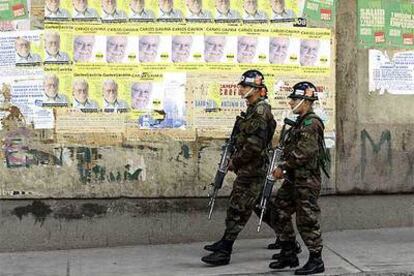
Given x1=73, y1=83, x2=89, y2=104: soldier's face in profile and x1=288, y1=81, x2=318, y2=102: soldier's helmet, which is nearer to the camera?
x1=288, y1=81, x2=318, y2=102: soldier's helmet

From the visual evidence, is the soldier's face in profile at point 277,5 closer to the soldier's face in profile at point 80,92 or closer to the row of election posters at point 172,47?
the row of election posters at point 172,47

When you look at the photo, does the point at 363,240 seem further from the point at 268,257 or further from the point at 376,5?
the point at 376,5

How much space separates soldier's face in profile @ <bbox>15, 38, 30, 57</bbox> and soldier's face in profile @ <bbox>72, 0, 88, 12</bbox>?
0.65 m

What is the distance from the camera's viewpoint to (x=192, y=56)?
750 centimetres

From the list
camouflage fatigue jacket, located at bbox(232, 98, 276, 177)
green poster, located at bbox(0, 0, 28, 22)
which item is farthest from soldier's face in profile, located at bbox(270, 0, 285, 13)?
green poster, located at bbox(0, 0, 28, 22)

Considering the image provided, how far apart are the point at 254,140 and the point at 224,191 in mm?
1460

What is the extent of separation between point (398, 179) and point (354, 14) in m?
2.04

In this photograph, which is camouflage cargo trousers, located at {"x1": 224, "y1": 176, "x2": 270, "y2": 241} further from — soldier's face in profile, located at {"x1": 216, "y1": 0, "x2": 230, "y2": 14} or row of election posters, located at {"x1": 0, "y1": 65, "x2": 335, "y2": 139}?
soldier's face in profile, located at {"x1": 216, "y1": 0, "x2": 230, "y2": 14}

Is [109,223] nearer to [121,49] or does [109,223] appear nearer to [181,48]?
[121,49]

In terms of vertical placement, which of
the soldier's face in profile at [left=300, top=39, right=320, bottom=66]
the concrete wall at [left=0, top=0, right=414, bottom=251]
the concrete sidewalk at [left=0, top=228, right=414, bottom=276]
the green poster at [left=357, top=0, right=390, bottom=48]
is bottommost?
the concrete sidewalk at [left=0, top=228, right=414, bottom=276]

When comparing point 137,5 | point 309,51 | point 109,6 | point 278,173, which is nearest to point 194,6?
point 137,5

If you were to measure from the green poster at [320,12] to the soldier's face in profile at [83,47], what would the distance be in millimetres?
2462

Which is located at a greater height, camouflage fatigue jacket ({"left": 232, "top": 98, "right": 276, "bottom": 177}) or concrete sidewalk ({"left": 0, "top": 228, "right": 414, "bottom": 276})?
camouflage fatigue jacket ({"left": 232, "top": 98, "right": 276, "bottom": 177})

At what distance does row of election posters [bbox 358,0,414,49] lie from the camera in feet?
25.9
